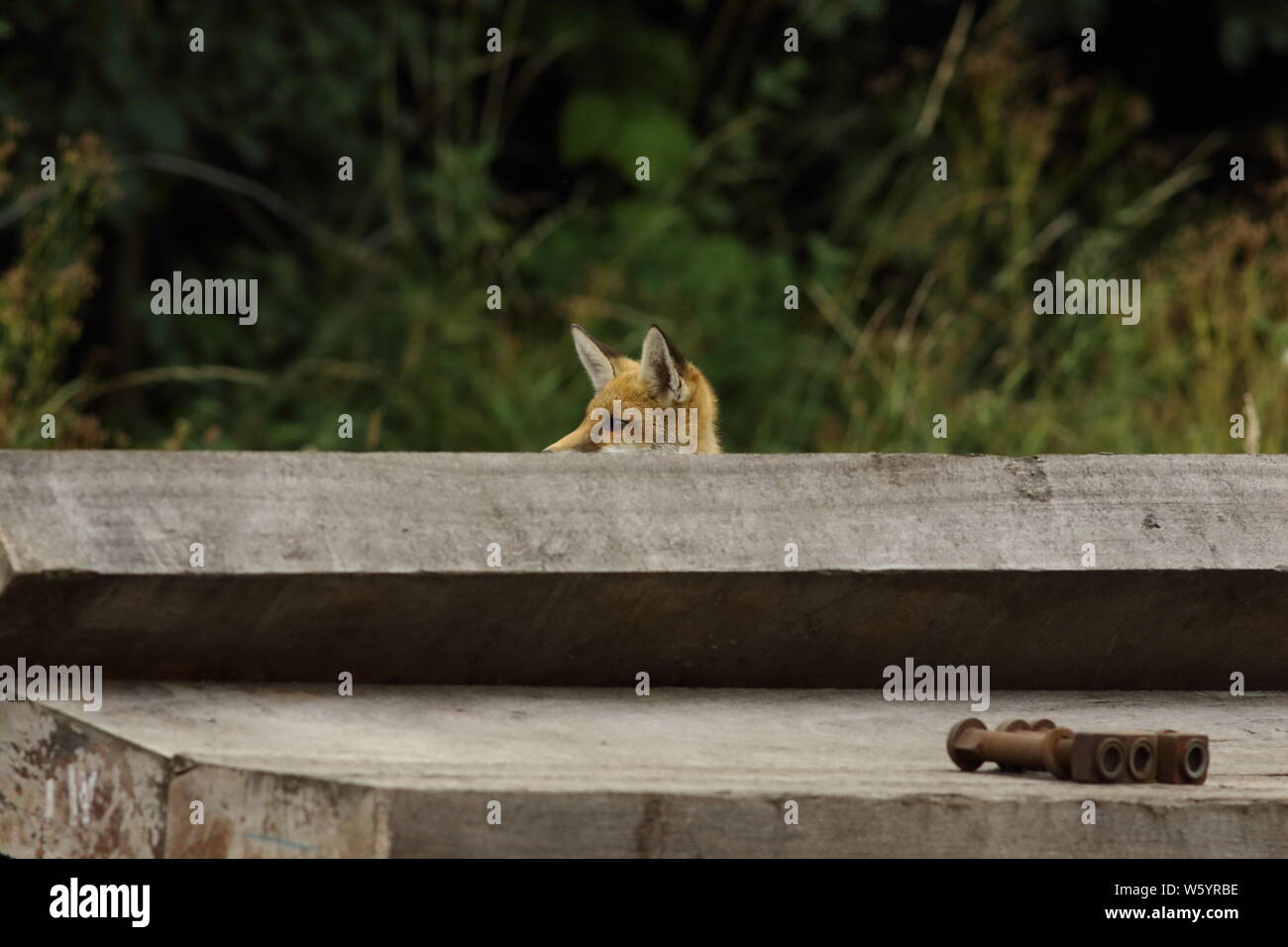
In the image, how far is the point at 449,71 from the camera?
6410mm

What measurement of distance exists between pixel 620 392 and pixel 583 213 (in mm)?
3096

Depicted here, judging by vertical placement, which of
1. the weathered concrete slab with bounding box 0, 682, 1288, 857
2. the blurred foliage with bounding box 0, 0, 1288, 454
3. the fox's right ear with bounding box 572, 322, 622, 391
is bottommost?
the weathered concrete slab with bounding box 0, 682, 1288, 857

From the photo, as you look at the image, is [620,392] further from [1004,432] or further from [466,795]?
[466,795]

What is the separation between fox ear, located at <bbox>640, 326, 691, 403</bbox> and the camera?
3.50 meters

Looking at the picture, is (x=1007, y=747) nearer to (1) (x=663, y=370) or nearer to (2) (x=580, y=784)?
(2) (x=580, y=784)

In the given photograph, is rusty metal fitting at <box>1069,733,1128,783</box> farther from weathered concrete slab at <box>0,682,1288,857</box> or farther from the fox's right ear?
the fox's right ear

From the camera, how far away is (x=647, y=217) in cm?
631

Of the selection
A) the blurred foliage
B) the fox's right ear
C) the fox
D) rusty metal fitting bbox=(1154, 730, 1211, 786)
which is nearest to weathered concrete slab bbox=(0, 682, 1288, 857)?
rusty metal fitting bbox=(1154, 730, 1211, 786)

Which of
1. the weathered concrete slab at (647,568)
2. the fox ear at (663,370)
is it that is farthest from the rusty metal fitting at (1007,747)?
the fox ear at (663,370)

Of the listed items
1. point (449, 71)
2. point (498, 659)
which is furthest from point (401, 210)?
point (498, 659)

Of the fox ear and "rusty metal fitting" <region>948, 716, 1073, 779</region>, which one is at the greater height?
the fox ear

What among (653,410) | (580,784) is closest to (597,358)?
(653,410)

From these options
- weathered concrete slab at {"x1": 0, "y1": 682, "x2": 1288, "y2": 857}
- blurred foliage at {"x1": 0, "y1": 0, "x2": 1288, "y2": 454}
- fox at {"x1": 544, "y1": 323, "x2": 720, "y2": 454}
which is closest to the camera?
weathered concrete slab at {"x1": 0, "y1": 682, "x2": 1288, "y2": 857}

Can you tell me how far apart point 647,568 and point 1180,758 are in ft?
2.07
